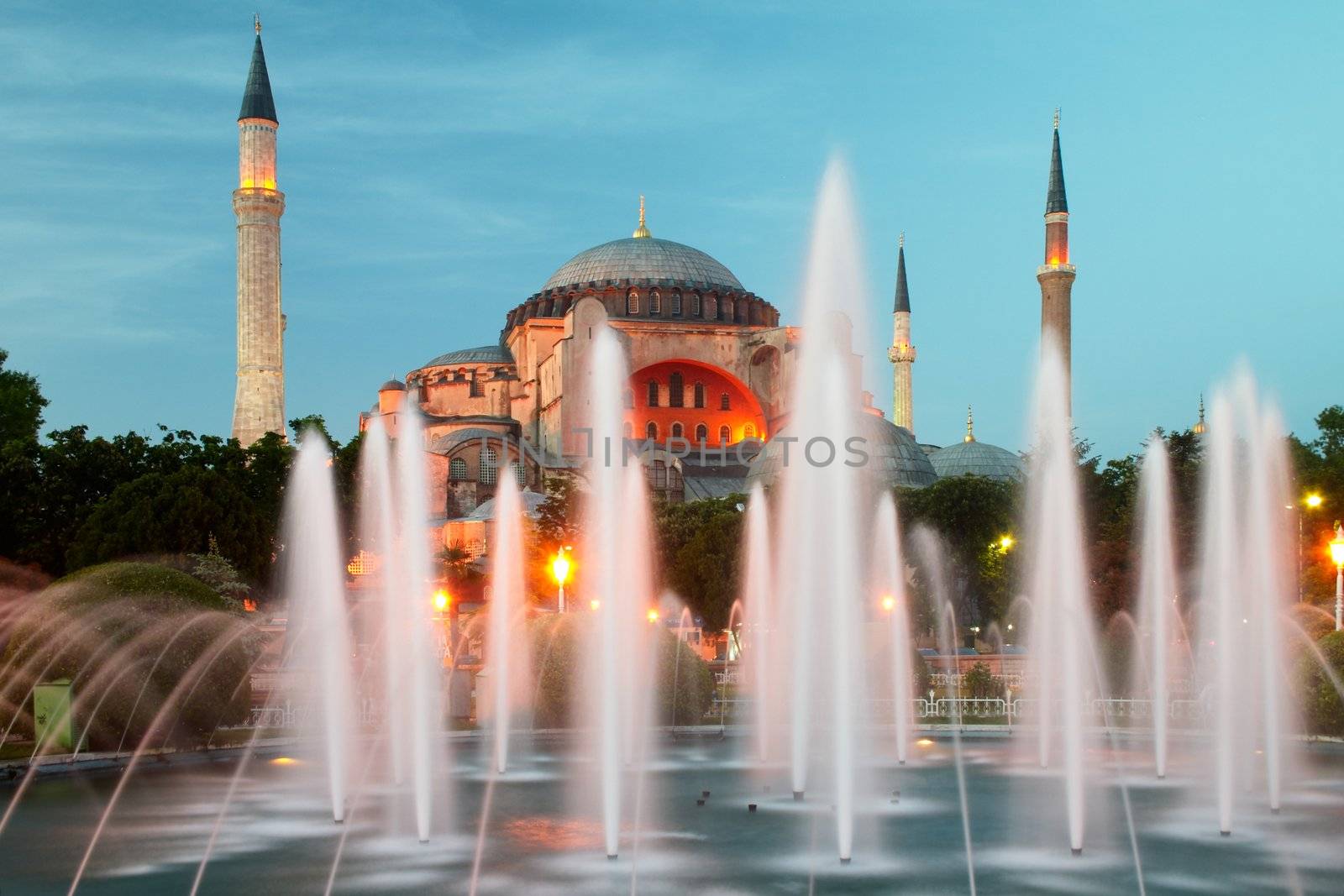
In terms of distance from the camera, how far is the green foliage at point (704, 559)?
1357 inches

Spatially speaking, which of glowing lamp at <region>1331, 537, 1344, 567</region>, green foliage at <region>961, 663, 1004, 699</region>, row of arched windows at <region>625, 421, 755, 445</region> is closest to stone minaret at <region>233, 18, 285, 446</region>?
Answer: row of arched windows at <region>625, 421, 755, 445</region>

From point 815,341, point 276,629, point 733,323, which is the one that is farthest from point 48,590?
point 733,323

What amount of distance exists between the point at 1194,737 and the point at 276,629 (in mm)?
18575

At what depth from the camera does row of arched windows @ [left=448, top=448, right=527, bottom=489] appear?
55531 mm

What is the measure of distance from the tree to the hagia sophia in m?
9.73

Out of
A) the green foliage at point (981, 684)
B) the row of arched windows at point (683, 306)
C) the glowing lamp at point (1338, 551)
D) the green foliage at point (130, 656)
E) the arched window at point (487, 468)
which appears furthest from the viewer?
the row of arched windows at point (683, 306)

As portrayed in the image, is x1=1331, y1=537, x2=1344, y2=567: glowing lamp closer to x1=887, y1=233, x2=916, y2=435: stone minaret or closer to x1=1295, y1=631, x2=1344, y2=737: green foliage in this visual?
x1=1295, y1=631, x2=1344, y2=737: green foliage

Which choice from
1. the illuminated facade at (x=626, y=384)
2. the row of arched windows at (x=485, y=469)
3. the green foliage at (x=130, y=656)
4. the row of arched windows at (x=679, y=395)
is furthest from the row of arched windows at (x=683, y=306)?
the green foliage at (x=130, y=656)

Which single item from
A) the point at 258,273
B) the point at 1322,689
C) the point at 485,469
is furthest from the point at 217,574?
the point at 485,469

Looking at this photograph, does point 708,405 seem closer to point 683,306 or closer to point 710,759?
point 683,306

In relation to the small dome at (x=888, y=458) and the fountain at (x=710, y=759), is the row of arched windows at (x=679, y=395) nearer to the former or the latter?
the small dome at (x=888, y=458)

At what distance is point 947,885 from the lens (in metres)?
7.96

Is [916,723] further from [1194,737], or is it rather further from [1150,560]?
[1150,560]

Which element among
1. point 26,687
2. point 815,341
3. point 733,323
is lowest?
point 26,687
